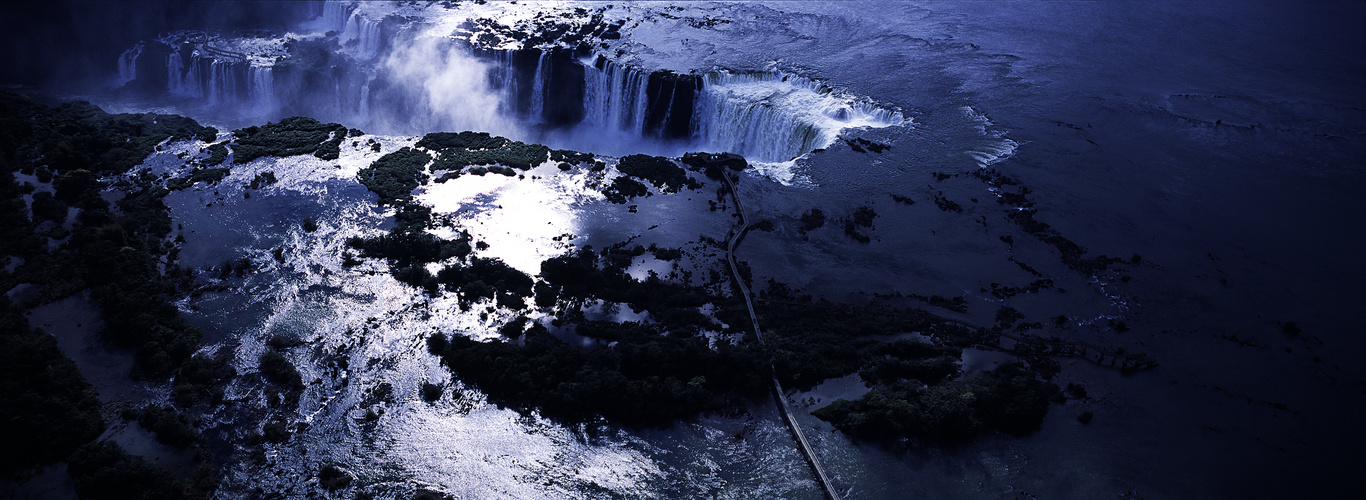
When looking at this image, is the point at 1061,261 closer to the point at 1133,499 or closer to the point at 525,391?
the point at 1133,499

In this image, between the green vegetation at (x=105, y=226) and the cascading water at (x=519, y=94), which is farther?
the cascading water at (x=519, y=94)

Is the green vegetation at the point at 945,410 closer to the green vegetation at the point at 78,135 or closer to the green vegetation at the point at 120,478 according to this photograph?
the green vegetation at the point at 120,478

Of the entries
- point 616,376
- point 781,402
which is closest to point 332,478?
point 616,376

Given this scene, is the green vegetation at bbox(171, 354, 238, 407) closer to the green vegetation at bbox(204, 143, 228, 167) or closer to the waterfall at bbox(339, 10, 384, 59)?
the green vegetation at bbox(204, 143, 228, 167)

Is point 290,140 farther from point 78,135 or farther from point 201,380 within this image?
point 201,380

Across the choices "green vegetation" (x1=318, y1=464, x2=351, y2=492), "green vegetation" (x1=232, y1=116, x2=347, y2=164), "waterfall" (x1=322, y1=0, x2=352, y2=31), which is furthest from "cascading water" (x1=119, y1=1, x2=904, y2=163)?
"green vegetation" (x1=318, y1=464, x2=351, y2=492)

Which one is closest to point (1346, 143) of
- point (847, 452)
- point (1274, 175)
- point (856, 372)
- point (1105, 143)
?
point (1274, 175)

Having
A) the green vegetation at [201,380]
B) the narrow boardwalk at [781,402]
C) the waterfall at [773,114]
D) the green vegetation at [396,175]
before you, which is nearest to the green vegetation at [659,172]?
the narrow boardwalk at [781,402]
